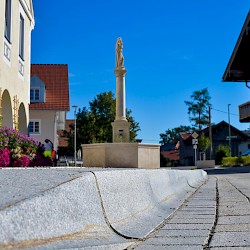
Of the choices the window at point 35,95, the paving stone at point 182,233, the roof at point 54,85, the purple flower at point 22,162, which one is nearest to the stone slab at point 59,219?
the paving stone at point 182,233

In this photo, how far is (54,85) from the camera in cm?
3700

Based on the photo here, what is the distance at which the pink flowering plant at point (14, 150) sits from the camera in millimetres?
10027

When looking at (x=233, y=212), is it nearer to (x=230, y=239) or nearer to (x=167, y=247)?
(x=230, y=239)

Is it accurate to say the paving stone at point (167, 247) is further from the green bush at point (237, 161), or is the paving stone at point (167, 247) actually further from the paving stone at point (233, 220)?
the green bush at point (237, 161)

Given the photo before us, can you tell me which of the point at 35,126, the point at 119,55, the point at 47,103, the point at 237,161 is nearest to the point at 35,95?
the point at 47,103

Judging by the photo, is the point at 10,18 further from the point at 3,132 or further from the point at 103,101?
the point at 103,101

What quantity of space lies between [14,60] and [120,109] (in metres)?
7.51

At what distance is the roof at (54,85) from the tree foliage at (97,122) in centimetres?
1102

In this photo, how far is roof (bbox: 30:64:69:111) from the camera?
35.2 metres

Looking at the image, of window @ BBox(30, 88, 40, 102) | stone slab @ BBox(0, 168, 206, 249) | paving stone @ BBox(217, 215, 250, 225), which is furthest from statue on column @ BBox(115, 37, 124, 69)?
stone slab @ BBox(0, 168, 206, 249)

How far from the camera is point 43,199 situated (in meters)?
2.63

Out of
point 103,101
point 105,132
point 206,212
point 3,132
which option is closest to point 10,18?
point 3,132

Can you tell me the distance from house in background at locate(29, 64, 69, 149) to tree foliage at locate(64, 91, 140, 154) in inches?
465

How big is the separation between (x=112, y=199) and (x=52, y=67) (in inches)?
1439
